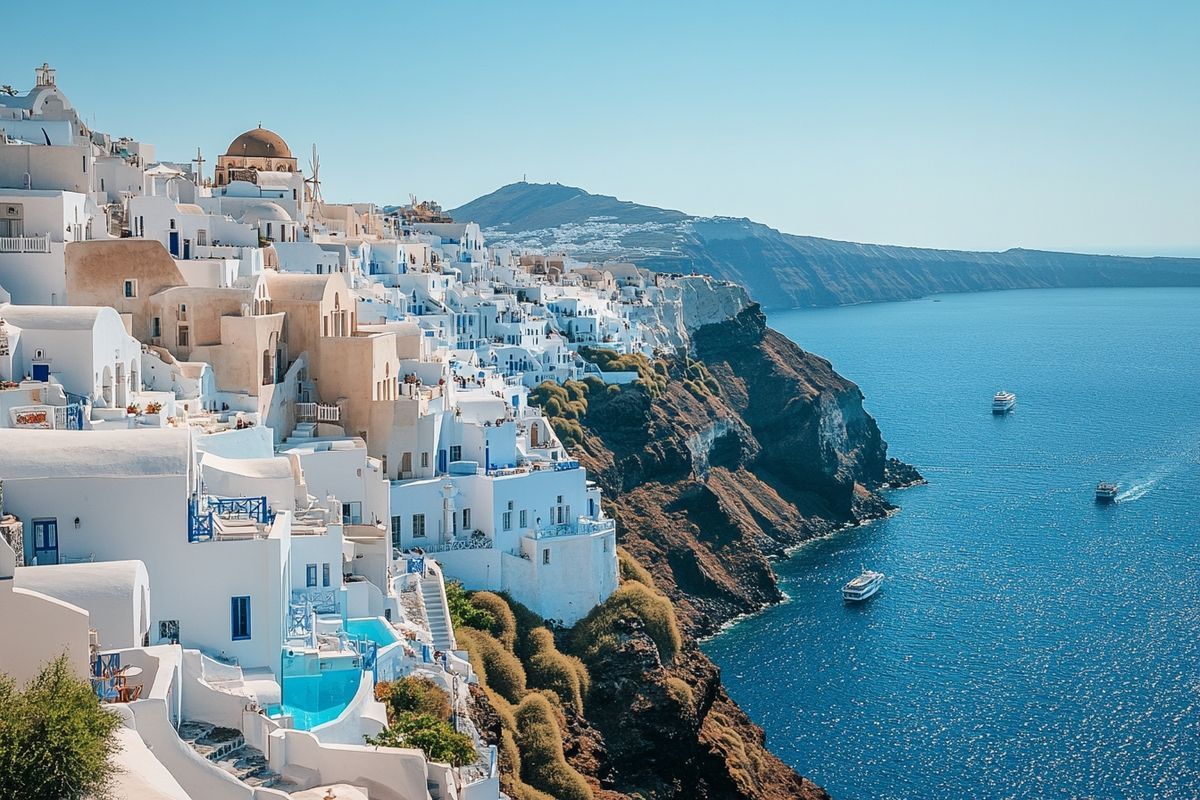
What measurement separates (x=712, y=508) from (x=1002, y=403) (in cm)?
7246

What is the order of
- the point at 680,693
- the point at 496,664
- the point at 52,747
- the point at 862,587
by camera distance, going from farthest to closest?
the point at 862,587 < the point at 680,693 < the point at 496,664 < the point at 52,747

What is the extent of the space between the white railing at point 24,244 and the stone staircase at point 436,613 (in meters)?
15.3

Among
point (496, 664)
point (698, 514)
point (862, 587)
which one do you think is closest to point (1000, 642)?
point (862, 587)

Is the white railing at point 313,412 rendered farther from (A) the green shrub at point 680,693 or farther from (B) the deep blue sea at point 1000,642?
(B) the deep blue sea at point 1000,642

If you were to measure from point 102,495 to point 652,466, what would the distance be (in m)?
69.8

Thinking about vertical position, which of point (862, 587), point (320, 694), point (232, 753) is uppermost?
point (232, 753)

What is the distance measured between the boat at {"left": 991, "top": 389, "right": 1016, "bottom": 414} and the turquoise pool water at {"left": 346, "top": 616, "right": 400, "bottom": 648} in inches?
5200

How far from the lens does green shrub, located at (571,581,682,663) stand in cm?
5300

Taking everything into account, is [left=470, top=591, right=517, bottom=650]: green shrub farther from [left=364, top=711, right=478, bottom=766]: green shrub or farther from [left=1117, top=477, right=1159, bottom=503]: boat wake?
[left=1117, top=477, right=1159, bottom=503]: boat wake

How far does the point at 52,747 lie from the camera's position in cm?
1881

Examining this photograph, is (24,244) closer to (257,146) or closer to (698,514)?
(257,146)

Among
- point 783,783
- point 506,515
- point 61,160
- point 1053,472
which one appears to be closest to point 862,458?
point 1053,472

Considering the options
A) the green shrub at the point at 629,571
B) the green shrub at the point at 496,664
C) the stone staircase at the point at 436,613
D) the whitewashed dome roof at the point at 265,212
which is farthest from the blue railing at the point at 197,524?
the whitewashed dome roof at the point at 265,212

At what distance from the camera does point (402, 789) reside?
1070 inches
